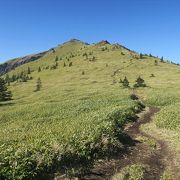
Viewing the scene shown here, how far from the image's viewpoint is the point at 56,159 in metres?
23.4

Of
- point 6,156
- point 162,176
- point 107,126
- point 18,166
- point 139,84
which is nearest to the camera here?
point 18,166

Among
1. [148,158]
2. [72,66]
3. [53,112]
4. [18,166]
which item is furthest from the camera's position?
[72,66]

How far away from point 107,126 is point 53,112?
26355 millimetres

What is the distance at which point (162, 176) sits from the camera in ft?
78.0

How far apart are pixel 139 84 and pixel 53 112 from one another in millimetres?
54180

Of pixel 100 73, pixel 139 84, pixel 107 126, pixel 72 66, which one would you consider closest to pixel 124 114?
pixel 107 126

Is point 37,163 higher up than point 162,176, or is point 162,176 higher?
point 37,163

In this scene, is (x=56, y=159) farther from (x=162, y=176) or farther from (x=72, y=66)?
(x=72, y=66)

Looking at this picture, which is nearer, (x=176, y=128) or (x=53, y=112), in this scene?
(x=176, y=128)

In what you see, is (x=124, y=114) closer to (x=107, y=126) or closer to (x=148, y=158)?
(x=107, y=126)

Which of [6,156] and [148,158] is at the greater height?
[6,156]

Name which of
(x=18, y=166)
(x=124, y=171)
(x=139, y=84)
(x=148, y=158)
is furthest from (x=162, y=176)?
(x=139, y=84)

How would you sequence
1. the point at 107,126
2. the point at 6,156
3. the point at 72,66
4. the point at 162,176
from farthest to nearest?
the point at 72,66 < the point at 107,126 < the point at 162,176 < the point at 6,156

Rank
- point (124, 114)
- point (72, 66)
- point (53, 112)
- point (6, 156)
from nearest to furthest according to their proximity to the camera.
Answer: point (6, 156)
point (124, 114)
point (53, 112)
point (72, 66)
